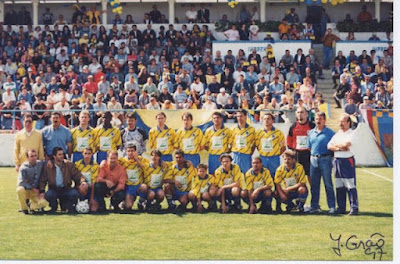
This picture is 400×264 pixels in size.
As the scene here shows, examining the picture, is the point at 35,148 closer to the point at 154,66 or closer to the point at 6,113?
the point at 6,113

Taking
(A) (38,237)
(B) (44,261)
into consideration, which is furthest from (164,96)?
(B) (44,261)

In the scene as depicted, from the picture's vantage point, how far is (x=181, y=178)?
1327 centimetres

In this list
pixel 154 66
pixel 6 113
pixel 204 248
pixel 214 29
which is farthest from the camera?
pixel 214 29

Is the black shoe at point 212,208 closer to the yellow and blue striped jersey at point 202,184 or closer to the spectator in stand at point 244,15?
the yellow and blue striped jersey at point 202,184

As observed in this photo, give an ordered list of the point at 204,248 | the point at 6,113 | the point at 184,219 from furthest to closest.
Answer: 1. the point at 6,113
2. the point at 184,219
3. the point at 204,248

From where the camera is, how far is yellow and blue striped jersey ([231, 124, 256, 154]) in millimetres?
13805

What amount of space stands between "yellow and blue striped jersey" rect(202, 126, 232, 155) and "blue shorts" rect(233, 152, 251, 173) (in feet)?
0.66

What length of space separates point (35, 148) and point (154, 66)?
11032 mm

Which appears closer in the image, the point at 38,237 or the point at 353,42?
the point at 38,237

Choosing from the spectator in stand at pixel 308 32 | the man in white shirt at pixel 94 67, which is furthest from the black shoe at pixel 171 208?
the spectator in stand at pixel 308 32

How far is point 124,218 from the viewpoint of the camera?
12.8 meters

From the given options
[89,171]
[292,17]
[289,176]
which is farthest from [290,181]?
[292,17]

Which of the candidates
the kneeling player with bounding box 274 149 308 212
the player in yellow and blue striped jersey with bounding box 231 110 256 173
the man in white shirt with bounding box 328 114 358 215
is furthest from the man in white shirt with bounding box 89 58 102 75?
the man in white shirt with bounding box 328 114 358 215
